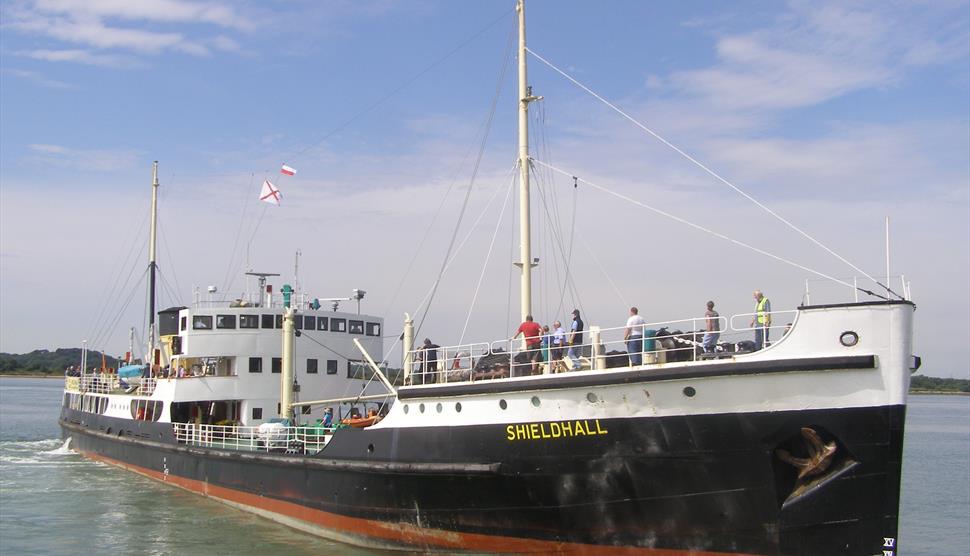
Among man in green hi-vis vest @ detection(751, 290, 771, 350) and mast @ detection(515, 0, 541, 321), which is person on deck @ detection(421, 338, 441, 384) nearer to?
mast @ detection(515, 0, 541, 321)

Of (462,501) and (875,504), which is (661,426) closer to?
(875,504)

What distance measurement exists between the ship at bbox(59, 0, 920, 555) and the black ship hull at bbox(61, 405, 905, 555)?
0.02m

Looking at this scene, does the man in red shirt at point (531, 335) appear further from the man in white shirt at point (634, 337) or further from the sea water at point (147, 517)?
the sea water at point (147, 517)

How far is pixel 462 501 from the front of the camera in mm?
14398

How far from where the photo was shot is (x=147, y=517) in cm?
2059

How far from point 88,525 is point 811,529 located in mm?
16424

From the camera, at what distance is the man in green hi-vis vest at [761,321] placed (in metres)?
12.2

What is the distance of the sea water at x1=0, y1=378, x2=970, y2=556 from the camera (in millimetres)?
17609

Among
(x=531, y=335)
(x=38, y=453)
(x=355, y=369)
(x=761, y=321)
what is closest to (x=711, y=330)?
(x=761, y=321)

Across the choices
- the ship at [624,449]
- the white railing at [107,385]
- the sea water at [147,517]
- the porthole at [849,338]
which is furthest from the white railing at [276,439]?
the porthole at [849,338]

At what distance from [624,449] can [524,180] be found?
6075mm

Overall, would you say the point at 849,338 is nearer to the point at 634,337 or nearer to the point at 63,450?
the point at 634,337

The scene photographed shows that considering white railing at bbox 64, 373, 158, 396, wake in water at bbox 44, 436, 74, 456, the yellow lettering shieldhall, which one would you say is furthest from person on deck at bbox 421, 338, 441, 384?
wake in water at bbox 44, 436, 74, 456

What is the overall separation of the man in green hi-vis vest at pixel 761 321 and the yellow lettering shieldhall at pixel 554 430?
2649 millimetres
